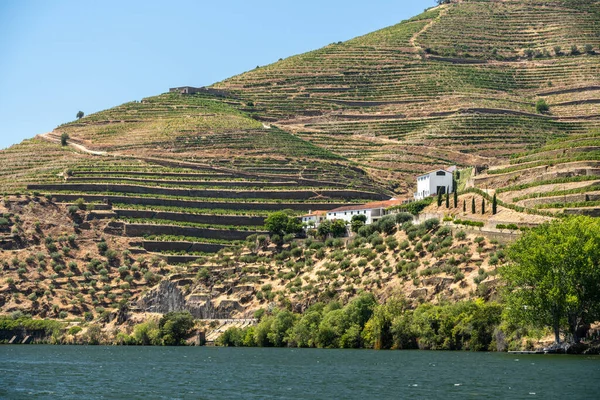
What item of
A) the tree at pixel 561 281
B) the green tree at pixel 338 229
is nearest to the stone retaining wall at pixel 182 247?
the green tree at pixel 338 229

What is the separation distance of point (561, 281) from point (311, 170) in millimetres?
67246

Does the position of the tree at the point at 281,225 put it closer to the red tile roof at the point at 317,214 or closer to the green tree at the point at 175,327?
the red tile roof at the point at 317,214

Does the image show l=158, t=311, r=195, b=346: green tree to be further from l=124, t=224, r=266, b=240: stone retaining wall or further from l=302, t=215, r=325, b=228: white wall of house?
l=302, t=215, r=325, b=228: white wall of house

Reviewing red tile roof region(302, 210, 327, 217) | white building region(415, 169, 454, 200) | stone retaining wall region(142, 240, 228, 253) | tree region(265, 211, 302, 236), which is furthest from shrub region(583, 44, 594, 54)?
stone retaining wall region(142, 240, 228, 253)

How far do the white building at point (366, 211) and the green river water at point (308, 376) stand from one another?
3033cm

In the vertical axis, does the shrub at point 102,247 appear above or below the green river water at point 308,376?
above

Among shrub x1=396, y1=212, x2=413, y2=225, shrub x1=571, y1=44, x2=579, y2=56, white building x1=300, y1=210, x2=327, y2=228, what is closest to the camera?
shrub x1=396, y1=212, x2=413, y2=225

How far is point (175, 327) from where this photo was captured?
304 ft

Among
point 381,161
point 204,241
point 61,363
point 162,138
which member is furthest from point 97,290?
point 381,161

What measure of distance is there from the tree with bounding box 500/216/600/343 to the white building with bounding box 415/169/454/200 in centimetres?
3972

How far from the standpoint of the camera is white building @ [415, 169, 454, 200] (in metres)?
105

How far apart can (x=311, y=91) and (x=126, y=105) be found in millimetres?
31322

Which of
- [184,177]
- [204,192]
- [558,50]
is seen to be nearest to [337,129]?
[184,177]

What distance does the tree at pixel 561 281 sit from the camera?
62.9m
